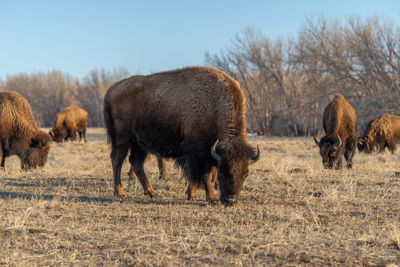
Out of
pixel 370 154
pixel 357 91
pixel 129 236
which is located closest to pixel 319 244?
pixel 129 236

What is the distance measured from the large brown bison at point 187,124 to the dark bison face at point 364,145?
34.2ft

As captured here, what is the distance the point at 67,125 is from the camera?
25625 millimetres

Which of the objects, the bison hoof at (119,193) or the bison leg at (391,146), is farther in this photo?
the bison leg at (391,146)

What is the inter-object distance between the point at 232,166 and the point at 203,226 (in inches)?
49.9

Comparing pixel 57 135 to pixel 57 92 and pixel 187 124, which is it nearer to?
Result: pixel 187 124

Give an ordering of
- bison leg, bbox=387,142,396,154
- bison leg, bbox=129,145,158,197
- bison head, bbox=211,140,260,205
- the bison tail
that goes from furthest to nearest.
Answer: bison leg, bbox=387,142,396,154
the bison tail
bison leg, bbox=129,145,158,197
bison head, bbox=211,140,260,205

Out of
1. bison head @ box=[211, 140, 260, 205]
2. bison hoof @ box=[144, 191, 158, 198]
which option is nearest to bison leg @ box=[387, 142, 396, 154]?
bison head @ box=[211, 140, 260, 205]

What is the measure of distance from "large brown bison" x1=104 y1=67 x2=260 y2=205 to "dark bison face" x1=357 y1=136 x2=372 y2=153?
10.4 meters

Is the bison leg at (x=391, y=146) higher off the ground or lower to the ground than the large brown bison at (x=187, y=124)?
lower

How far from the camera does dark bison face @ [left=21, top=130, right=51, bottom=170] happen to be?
11508 millimetres

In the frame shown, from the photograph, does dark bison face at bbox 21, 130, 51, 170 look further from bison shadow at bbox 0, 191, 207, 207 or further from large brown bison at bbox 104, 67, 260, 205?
large brown bison at bbox 104, 67, 260, 205

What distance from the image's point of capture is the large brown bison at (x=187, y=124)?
602 cm

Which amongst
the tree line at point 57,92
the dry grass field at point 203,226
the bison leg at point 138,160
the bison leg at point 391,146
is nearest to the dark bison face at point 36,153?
the dry grass field at point 203,226

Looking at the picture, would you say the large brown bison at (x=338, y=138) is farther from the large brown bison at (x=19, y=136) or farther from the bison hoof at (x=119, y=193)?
the large brown bison at (x=19, y=136)
